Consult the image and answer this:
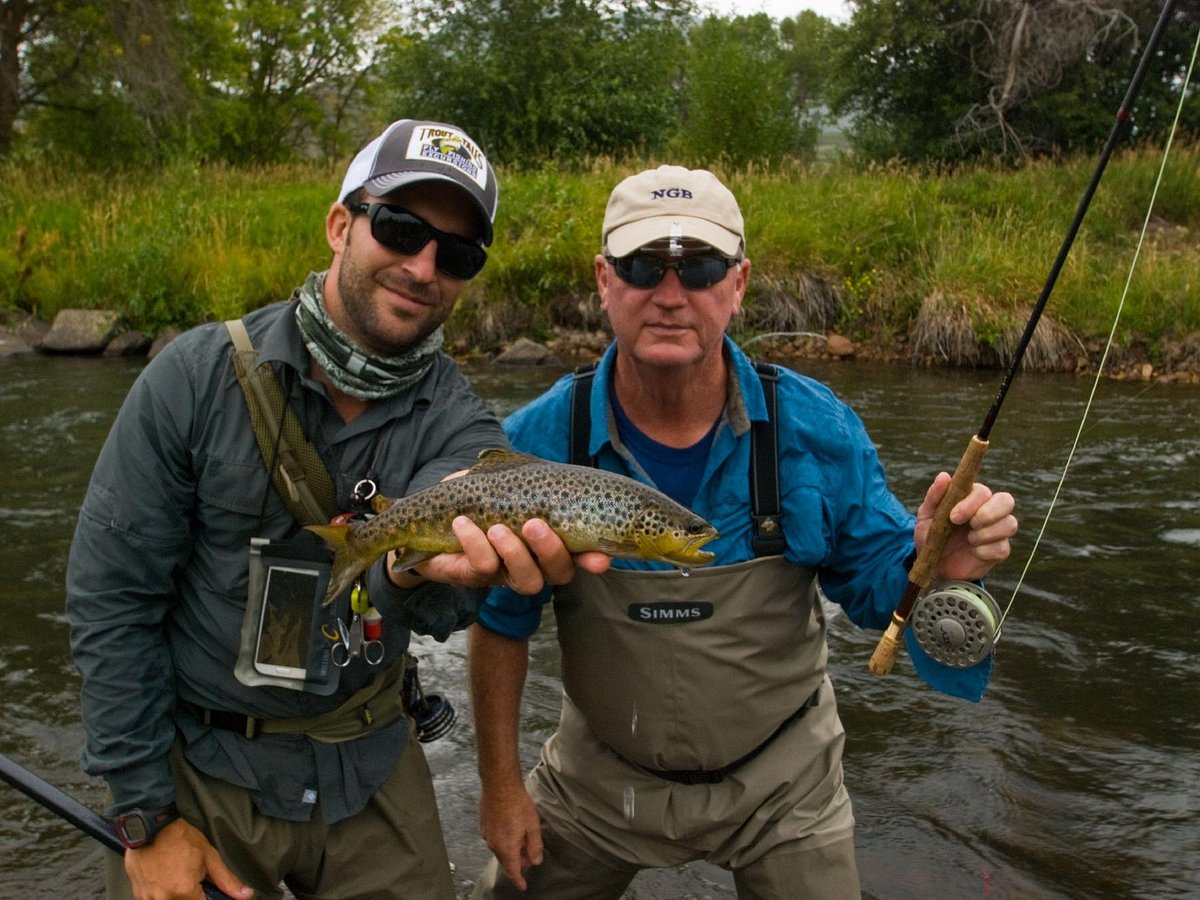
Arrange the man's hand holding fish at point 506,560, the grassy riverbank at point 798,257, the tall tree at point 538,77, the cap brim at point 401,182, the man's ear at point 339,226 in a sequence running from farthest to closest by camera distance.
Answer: the tall tree at point 538,77 < the grassy riverbank at point 798,257 < the man's ear at point 339,226 < the cap brim at point 401,182 < the man's hand holding fish at point 506,560

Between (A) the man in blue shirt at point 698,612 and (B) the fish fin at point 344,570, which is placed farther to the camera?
(A) the man in blue shirt at point 698,612

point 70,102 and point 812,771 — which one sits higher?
point 70,102

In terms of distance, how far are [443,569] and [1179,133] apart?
1141 inches

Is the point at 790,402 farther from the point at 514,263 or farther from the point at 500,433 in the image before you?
the point at 514,263

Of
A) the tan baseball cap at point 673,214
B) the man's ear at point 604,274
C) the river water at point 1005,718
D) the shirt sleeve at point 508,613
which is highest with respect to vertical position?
the tan baseball cap at point 673,214

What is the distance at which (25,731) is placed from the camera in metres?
5.90

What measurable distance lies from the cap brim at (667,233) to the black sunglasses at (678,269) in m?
0.03

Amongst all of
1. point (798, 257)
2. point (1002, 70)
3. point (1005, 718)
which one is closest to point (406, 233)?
point (1005, 718)

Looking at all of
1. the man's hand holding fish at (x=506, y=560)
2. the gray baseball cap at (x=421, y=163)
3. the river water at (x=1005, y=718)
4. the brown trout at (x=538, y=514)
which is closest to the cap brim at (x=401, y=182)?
the gray baseball cap at (x=421, y=163)

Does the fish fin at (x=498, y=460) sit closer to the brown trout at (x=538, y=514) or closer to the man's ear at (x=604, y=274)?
the brown trout at (x=538, y=514)

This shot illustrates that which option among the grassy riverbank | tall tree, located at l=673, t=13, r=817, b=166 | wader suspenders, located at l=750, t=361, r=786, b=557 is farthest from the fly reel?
tall tree, located at l=673, t=13, r=817, b=166

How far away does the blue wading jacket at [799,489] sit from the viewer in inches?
130

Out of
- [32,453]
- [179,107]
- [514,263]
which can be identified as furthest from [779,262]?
[179,107]

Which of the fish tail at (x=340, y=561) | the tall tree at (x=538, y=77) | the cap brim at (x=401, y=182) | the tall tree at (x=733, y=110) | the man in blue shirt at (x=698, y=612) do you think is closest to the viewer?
the fish tail at (x=340, y=561)
